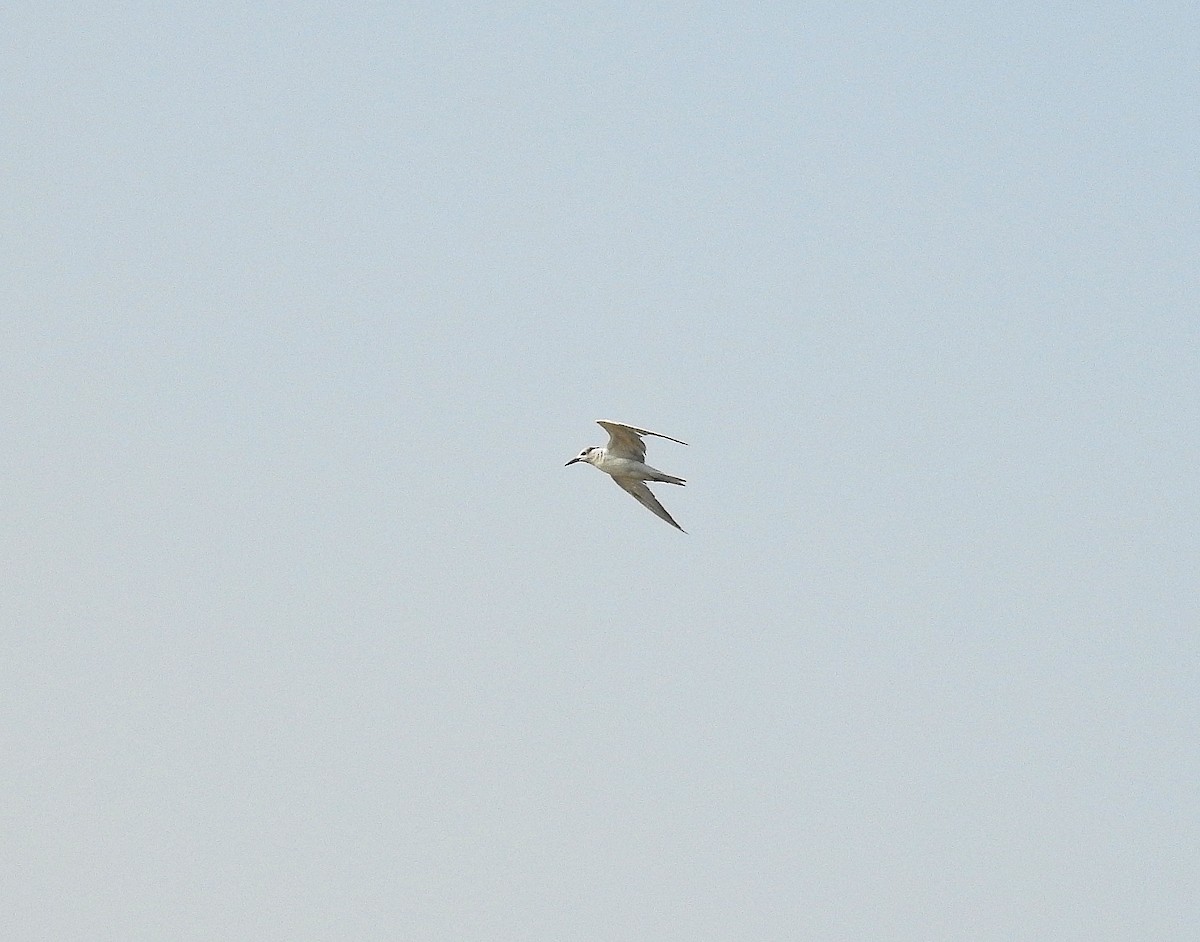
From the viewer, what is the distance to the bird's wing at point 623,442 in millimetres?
49344

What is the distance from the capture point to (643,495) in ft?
170

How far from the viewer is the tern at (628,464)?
4994 cm

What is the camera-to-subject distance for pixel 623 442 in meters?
50.5

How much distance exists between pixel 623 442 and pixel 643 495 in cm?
213

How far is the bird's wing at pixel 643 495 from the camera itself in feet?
169

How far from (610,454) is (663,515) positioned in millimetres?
2320

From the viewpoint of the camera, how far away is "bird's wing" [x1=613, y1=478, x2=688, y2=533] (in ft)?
169

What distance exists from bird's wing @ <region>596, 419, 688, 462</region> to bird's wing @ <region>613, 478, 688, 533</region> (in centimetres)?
92

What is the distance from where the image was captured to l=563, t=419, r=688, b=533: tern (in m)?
49.9

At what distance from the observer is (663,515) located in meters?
51.5

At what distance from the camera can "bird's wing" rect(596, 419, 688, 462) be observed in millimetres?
49344

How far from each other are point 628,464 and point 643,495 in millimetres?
1518

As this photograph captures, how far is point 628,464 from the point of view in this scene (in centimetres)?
5075
